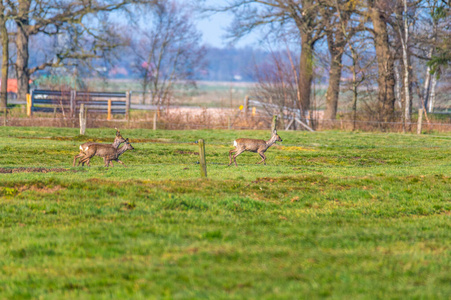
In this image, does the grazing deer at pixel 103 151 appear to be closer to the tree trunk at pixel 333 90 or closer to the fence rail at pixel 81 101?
the fence rail at pixel 81 101

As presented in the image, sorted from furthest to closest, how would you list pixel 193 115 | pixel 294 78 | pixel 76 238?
1. pixel 294 78
2. pixel 193 115
3. pixel 76 238

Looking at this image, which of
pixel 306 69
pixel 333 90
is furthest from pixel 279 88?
pixel 333 90

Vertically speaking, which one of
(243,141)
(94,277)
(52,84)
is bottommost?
(94,277)

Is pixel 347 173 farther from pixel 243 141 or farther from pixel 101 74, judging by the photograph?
pixel 101 74

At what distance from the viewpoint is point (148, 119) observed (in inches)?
1660

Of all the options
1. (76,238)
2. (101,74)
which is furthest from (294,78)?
(76,238)

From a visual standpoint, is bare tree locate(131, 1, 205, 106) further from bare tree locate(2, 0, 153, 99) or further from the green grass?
the green grass

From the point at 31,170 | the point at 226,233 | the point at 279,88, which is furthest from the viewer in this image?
the point at 279,88

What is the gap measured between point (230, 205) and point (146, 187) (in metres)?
2.29

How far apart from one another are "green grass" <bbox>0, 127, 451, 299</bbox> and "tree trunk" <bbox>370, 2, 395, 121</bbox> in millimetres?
23416

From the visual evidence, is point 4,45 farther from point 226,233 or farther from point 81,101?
point 226,233

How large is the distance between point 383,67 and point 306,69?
700 centimetres

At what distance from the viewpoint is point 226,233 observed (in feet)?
32.1

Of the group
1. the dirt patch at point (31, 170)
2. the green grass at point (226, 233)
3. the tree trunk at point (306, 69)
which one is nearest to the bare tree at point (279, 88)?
the tree trunk at point (306, 69)
